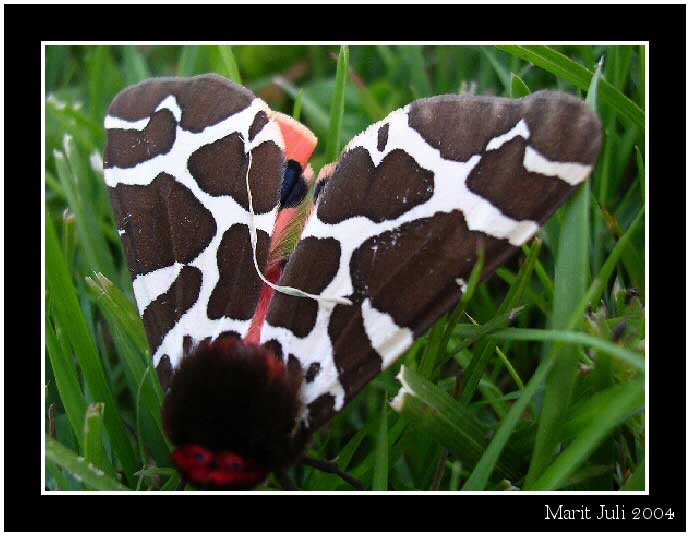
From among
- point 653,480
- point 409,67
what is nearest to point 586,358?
point 653,480

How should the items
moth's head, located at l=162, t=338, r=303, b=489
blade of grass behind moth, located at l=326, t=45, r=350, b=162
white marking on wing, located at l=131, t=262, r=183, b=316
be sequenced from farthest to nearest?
blade of grass behind moth, located at l=326, t=45, r=350, b=162, white marking on wing, located at l=131, t=262, r=183, b=316, moth's head, located at l=162, t=338, r=303, b=489

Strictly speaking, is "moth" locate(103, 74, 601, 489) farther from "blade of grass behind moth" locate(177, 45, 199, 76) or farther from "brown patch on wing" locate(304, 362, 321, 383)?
"blade of grass behind moth" locate(177, 45, 199, 76)

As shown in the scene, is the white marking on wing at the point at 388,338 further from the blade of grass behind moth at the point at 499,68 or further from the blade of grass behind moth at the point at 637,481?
the blade of grass behind moth at the point at 499,68

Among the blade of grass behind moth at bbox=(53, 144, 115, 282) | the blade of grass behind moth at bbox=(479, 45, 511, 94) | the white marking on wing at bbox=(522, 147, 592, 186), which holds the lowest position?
the blade of grass behind moth at bbox=(53, 144, 115, 282)

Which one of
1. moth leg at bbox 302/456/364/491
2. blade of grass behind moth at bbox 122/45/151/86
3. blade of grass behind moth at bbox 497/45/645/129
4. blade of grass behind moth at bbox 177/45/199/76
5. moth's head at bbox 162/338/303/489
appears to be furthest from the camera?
blade of grass behind moth at bbox 122/45/151/86

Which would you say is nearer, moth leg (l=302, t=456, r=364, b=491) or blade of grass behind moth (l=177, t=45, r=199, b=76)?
moth leg (l=302, t=456, r=364, b=491)

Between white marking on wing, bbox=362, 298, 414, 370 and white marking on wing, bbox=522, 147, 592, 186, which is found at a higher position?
white marking on wing, bbox=522, 147, 592, 186

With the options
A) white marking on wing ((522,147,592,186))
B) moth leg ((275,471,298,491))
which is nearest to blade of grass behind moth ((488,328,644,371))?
white marking on wing ((522,147,592,186))

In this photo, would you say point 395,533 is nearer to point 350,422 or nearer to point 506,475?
point 506,475
